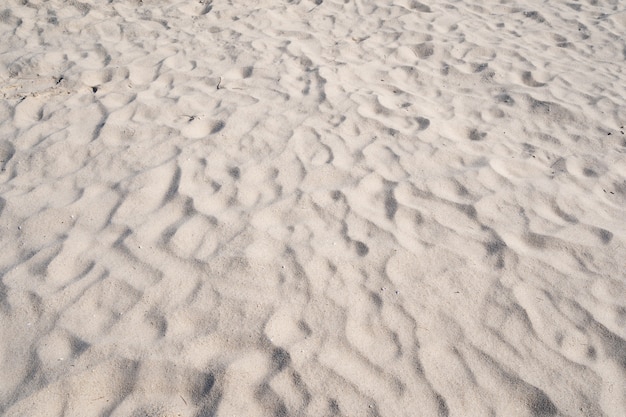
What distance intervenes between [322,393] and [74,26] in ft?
15.4

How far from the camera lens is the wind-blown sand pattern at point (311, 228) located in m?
2.08

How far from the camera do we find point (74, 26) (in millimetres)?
5047

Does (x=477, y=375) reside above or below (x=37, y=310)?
below

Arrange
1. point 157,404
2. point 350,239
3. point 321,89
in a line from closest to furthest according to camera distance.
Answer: point 157,404
point 350,239
point 321,89

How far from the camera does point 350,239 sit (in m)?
2.69

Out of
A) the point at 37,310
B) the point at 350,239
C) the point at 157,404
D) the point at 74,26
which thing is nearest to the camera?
the point at 157,404

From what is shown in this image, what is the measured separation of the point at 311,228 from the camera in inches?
108

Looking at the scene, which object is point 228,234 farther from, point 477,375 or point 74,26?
point 74,26

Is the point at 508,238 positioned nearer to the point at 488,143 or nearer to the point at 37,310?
the point at 488,143

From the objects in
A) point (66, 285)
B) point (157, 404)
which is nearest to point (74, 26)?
point (66, 285)

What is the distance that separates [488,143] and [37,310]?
2923mm

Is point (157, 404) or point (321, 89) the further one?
point (321, 89)

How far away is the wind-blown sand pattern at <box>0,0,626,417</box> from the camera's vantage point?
2.08m

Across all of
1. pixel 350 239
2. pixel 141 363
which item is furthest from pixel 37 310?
pixel 350 239
